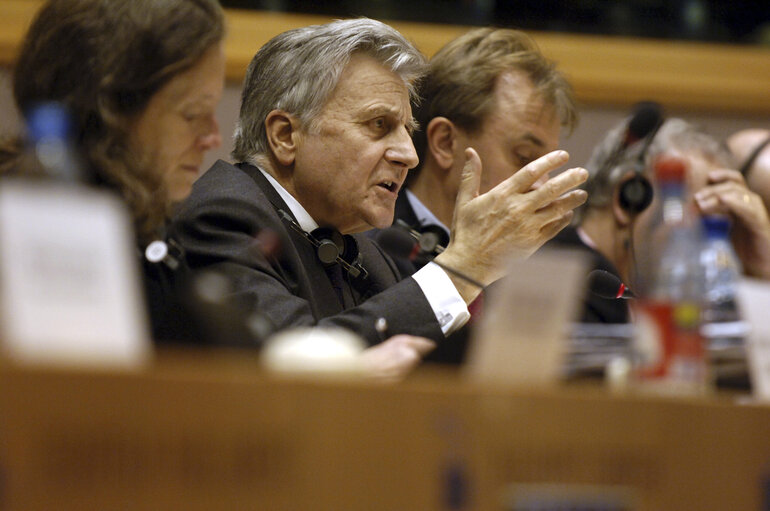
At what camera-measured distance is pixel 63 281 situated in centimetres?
76

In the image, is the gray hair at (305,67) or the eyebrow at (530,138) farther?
the eyebrow at (530,138)

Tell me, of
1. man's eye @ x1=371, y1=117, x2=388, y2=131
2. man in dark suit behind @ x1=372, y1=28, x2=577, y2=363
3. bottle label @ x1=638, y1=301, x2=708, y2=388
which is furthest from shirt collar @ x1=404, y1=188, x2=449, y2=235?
bottle label @ x1=638, y1=301, x2=708, y2=388

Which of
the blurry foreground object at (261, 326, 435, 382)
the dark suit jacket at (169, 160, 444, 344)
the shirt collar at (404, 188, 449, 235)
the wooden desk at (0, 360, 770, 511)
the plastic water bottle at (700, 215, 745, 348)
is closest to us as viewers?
the wooden desk at (0, 360, 770, 511)

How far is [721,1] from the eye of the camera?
412 centimetres

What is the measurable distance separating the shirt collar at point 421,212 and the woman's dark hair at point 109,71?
3.73 ft

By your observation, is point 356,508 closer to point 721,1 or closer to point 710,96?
point 710,96

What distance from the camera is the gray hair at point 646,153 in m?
2.68

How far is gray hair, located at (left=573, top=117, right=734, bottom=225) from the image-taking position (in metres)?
2.68

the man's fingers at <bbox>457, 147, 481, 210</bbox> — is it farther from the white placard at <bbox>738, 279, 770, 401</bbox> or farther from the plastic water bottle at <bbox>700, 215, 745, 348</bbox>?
the white placard at <bbox>738, 279, 770, 401</bbox>

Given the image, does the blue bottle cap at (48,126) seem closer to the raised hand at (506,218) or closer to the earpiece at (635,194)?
the raised hand at (506,218)

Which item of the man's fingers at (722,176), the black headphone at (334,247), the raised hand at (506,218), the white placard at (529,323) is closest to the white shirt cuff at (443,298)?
the raised hand at (506,218)

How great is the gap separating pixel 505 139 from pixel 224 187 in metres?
0.91

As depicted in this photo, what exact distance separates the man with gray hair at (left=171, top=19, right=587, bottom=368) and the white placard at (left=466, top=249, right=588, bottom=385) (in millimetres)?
917

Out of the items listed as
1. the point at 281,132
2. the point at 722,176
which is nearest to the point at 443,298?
the point at 281,132
